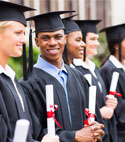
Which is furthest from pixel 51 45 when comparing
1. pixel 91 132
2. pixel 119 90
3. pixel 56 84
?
pixel 119 90

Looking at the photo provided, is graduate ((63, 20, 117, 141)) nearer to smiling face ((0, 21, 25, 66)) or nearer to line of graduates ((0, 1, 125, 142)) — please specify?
line of graduates ((0, 1, 125, 142))

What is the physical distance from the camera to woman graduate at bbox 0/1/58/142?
2.54 m

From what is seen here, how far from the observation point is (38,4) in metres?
24.8

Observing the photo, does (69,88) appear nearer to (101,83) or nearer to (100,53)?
(101,83)

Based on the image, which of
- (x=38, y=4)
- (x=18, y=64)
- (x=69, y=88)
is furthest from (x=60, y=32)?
(x=38, y=4)

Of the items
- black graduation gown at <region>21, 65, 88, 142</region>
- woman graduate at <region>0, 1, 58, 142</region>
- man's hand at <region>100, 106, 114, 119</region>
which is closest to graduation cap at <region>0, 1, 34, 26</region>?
woman graduate at <region>0, 1, 58, 142</region>

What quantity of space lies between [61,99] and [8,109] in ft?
2.55

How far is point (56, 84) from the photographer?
10.9 feet

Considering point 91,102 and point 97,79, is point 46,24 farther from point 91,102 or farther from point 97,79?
point 97,79

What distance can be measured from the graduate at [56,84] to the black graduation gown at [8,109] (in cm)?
45

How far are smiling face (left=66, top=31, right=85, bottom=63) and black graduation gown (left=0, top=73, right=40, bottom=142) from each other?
166cm

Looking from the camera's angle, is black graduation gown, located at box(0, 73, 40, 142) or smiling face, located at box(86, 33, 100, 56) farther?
smiling face, located at box(86, 33, 100, 56)

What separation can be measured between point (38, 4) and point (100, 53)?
6.73m

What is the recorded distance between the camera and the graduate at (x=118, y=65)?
480 cm
